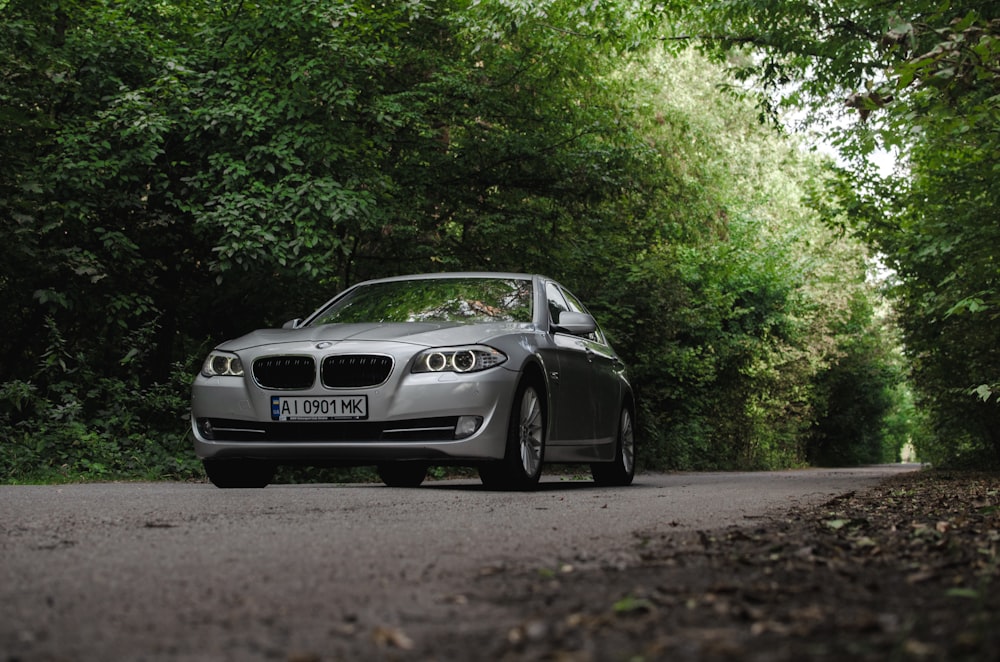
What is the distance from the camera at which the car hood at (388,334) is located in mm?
8688

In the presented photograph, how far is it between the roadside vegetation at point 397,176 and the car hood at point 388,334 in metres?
2.93

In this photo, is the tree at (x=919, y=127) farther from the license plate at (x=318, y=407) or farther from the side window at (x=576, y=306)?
the license plate at (x=318, y=407)

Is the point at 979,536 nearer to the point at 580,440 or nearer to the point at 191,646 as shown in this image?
the point at 191,646

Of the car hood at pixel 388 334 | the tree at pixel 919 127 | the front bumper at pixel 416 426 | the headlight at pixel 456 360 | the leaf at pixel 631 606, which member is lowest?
the leaf at pixel 631 606

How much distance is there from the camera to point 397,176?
1786 cm

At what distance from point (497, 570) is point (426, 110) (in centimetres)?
1421

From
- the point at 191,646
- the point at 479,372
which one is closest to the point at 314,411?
the point at 479,372

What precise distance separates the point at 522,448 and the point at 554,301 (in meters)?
1.84

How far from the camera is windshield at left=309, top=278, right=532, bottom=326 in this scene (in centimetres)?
955

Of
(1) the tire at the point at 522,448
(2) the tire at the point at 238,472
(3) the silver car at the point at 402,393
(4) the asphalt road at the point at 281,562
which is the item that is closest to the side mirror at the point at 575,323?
(3) the silver car at the point at 402,393

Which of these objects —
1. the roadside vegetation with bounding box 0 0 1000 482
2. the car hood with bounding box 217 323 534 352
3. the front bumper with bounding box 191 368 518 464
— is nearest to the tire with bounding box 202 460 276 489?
the front bumper with bounding box 191 368 518 464

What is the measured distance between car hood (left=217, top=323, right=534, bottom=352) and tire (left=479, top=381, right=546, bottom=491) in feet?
1.55

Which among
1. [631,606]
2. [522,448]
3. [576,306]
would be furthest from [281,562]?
[576,306]

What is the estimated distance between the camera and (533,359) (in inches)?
356
